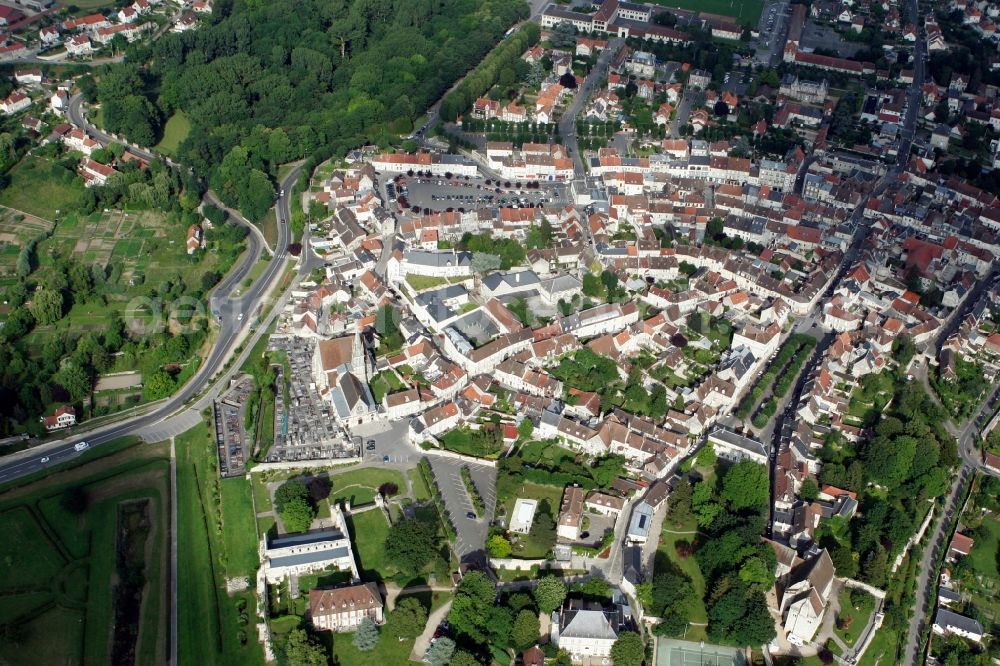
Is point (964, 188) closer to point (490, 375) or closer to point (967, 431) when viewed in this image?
point (967, 431)

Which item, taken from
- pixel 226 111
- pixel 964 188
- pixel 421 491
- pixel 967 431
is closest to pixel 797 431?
pixel 967 431

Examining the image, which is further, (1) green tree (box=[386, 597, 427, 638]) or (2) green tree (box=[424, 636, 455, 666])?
(1) green tree (box=[386, 597, 427, 638])

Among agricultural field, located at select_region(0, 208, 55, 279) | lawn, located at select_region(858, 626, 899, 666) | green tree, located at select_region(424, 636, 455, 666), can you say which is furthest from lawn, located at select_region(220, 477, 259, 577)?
agricultural field, located at select_region(0, 208, 55, 279)

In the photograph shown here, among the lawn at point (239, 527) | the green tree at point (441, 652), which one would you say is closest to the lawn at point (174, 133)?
the lawn at point (239, 527)

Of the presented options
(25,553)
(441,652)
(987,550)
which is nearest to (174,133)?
(25,553)

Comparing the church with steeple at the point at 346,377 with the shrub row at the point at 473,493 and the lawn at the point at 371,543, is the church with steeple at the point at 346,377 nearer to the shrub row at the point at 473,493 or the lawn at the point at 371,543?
the lawn at the point at 371,543

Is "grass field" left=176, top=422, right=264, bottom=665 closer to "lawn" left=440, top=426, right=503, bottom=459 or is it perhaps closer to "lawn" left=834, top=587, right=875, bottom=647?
"lawn" left=440, top=426, right=503, bottom=459
